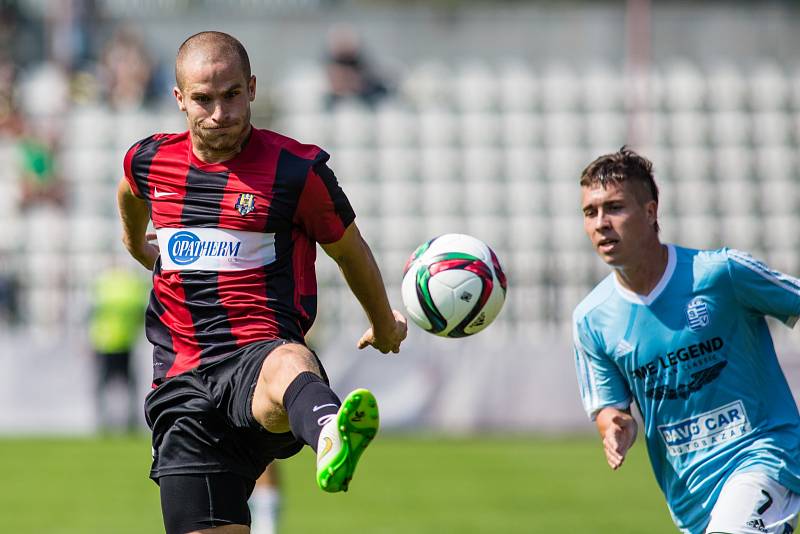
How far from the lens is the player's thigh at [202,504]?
191 inches

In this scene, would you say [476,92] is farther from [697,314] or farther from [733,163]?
[697,314]

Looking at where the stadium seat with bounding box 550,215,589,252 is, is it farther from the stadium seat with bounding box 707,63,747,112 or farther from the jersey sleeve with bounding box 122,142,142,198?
the jersey sleeve with bounding box 122,142,142,198

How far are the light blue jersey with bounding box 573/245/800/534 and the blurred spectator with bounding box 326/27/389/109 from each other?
52.8 feet

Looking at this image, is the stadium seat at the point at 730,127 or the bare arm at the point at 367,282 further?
the stadium seat at the point at 730,127

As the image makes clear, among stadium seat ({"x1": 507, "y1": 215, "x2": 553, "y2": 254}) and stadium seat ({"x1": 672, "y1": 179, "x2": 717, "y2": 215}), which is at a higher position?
stadium seat ({"x1": 672, "y1": 179, "x2": 717, "y2": 215})

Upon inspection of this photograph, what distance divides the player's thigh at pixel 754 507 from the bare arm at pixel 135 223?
2637 mm

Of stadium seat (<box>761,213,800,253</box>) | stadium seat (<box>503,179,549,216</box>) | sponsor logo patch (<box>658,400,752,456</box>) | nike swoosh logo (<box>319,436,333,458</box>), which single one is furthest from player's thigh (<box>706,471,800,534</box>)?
stadium seat (<box>761,213,800,253</box>)

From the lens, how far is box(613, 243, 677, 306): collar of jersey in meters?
5.59

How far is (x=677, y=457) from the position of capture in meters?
5.47

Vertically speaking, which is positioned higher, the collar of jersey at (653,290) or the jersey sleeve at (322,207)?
the jersey sleeve at (322,207)

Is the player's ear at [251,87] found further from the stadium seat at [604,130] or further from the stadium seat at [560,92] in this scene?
the stadium seat at [560,92]

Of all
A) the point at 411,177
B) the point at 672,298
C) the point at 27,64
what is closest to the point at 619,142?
the point at 411,177

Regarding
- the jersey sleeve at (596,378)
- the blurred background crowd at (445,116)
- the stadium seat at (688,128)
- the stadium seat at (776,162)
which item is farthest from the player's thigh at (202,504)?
the stadium seat at (776,162)

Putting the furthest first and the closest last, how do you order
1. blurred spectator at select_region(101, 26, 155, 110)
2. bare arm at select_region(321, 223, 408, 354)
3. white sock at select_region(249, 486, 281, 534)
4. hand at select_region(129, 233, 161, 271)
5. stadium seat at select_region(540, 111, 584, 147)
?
stadium seat at select_region(540, 111, 584, 147) → blurred spectator at select_region(101, 26, 155, 110) → white sock at select_region(249, 486, 281, 534) → hand at select_region(129, 233, 161, 271) → bare arm at select_region(321, 223, 408, 354)
